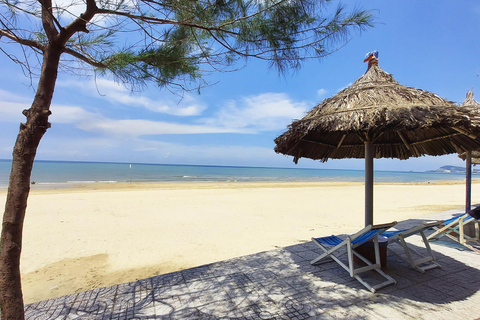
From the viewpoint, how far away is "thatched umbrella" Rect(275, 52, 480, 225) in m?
2.46

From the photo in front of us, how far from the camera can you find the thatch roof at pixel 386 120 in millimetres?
2447

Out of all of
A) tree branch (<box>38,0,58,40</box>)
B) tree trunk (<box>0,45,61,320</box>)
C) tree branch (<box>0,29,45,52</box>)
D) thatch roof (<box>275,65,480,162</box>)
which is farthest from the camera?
thatch roof (<box>275,65,480,162</box>)

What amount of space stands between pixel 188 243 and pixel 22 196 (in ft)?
12.7

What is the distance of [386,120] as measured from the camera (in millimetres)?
2480

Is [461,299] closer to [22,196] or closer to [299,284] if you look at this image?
[299,284]

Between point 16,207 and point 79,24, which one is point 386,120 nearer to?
point 79,24

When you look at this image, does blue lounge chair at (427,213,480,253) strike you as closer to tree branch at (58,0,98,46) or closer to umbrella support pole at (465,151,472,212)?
umbrella support pole at (465,151,472,212)

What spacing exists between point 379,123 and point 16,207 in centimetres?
294

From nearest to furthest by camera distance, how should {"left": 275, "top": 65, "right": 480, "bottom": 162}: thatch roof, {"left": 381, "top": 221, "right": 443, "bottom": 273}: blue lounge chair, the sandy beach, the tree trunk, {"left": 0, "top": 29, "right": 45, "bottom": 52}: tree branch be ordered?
1. the tree trunk
2. {"left": 0, "top": 29, "right": 45, "bottom": 52}: tree branch
3. {"left": 275, "top": 65, "right": 480, "bottom": 162}: thatch roof
4. {"left": 381, "top": 221, "right": 443, "bottom": 273}: blue lounge chair
5. the sandy beach

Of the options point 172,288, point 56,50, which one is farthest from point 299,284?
point 56,50

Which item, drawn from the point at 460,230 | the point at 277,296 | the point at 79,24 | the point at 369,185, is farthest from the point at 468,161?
the point at 79,24

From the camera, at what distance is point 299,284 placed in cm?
274

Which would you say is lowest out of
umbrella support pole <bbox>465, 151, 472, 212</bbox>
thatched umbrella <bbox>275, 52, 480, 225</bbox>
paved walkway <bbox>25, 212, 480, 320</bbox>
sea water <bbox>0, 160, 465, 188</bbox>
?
sea water <bbox>0, 160, 465, 188</bbox>

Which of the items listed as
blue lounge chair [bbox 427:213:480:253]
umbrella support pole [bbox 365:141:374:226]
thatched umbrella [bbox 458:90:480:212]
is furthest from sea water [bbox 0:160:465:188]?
blue lounge chair [bbox 427:213:480:253]
